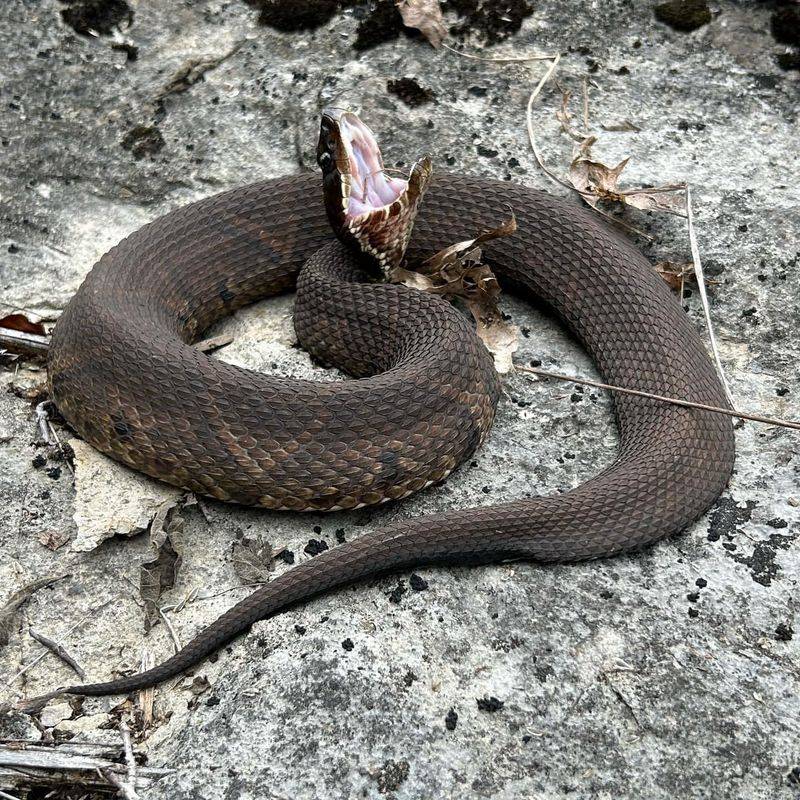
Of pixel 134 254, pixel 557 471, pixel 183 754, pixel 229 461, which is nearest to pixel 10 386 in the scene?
pixel 134 254

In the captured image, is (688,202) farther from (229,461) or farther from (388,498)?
(229,461)

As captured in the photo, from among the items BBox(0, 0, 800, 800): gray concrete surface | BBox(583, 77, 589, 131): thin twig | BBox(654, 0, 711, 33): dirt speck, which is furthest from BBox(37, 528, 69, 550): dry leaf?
BBox(654, 0, 711, 33): dirt speck

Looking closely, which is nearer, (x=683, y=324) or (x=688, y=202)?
(x=683, y=324)

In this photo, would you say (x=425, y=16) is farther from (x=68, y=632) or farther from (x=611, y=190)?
(x=68, y=632)

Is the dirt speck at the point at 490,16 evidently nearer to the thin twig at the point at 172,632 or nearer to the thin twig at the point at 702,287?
the thin twig at the point at 702,287

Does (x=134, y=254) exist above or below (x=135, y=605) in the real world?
above

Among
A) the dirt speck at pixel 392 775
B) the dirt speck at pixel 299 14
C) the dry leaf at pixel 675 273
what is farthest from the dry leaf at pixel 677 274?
the dirt speck at pixel 392 775
